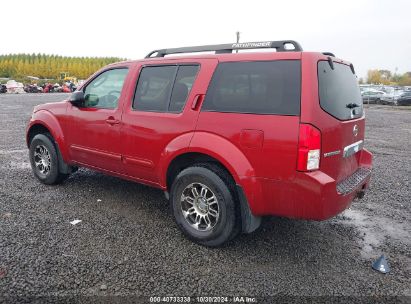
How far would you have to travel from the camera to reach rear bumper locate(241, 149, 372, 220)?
292cm

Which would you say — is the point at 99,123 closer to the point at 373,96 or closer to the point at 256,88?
the point at 256,88

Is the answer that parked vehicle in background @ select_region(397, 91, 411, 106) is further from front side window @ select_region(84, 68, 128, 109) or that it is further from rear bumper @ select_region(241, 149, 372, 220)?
front side window @ select_region(84, 68, 128, 109)

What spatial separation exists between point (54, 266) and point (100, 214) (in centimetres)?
124

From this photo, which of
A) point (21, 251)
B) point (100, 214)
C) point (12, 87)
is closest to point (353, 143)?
point (100, 214)

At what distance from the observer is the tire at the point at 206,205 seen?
132 inches

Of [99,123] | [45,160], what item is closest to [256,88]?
[99,123]

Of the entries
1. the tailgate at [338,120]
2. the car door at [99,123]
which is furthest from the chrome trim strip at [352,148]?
the car door at [99,123]

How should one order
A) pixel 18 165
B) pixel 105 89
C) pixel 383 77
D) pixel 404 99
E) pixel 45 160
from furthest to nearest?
pixel 383 77 → pixel 404 99 → pixel 18 165 → pixel 45 160 → pixel 105 89

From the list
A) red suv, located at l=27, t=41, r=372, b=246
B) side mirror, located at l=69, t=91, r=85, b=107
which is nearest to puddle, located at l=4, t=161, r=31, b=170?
side mirror, located at l=69, t=91, r=85, b=107

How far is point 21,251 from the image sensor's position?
132 inches

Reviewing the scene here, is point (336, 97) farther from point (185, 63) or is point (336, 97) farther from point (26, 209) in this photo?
point (26, 209)

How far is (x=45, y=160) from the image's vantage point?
17.6ft

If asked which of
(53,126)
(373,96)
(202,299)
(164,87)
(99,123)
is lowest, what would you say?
(202,299)

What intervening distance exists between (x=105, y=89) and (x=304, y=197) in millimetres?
2971
